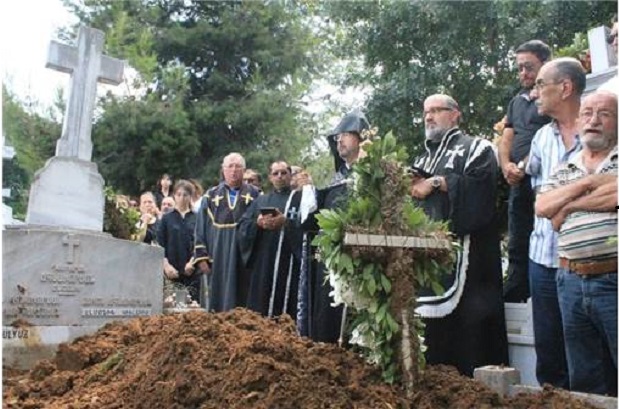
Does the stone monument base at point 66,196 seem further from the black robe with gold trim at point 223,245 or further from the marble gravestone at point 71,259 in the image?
the black robe with gold trim at point 223,245

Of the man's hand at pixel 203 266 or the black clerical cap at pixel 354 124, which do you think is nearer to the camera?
the black clerical cap at pixel 354 124

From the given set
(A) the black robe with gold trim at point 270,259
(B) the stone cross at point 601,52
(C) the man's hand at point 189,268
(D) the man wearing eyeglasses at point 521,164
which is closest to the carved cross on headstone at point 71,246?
(A) the black robe with gold trim at point 270,259

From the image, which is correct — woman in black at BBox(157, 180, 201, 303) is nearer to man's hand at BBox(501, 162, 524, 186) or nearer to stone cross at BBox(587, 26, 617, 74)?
man's hand at BBox(501, 162, 524, 186)

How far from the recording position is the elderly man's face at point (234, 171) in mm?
7844

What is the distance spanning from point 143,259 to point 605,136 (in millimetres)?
3722

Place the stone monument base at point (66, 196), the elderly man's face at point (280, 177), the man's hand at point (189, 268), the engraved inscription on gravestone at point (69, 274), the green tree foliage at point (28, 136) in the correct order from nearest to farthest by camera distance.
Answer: the engraved inscription on gravestone at point (69, 274), the stone monument base at point (66, 196), the elderly man's face at point (280, 177), the man's hand at point (189, 268), the green tree foliage at point (28, 136)

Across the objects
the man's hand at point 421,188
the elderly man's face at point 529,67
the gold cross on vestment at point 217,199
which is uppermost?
the elderly man's face at point 529,67

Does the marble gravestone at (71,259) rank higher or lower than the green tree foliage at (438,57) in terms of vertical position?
lower

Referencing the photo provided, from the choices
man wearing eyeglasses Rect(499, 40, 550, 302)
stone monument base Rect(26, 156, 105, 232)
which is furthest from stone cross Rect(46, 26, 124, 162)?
man wearing eyeglasses Rect(499, 40, 550, 302)

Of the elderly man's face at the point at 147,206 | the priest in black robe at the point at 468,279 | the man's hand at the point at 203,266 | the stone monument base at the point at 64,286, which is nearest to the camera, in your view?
the priest in black robe at the point at 468,279

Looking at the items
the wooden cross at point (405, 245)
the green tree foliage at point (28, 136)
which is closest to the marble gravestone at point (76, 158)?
the wooden cross at point (405, 245)

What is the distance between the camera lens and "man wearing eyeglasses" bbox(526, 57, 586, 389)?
4.14m

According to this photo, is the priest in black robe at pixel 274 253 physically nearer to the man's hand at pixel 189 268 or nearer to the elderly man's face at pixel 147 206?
the man's hand at pixel 189 268

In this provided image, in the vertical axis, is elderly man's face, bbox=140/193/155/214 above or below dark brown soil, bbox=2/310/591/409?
above
